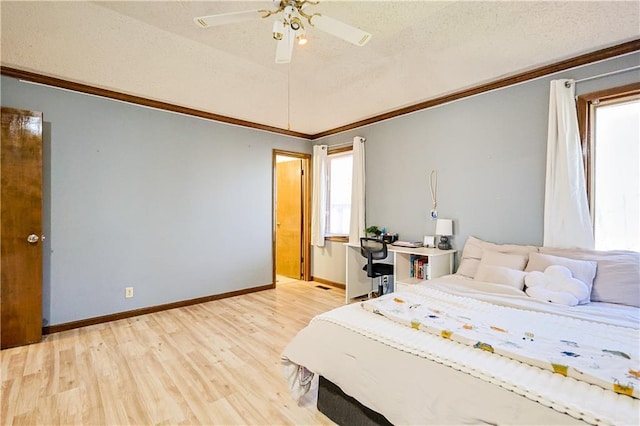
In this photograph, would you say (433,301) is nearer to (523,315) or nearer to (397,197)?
(523,315)

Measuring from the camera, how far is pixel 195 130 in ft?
13.5

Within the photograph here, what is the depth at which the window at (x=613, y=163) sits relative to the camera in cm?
256

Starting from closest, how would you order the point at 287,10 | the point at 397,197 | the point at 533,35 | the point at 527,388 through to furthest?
the point at 527,388
the point at 287,10
the point at 533,35
the point at 397,197

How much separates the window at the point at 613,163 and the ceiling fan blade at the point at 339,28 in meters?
2.19

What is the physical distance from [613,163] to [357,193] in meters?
2.75

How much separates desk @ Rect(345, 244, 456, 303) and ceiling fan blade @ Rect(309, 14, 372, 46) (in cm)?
218

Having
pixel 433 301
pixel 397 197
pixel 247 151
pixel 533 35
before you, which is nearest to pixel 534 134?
pixel 533 35

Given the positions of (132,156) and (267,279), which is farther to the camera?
(267,279)

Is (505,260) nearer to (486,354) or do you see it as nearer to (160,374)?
(486,354)

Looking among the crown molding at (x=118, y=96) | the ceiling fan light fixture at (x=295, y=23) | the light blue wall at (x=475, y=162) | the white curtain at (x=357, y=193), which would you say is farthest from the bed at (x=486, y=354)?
the crown molding at (x=118, y=96)

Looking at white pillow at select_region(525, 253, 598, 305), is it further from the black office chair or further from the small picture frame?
the black office chair

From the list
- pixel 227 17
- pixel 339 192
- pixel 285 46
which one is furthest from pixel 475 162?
pixel 227 17

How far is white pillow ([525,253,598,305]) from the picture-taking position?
7.61ft

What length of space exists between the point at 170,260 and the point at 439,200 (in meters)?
3.37
